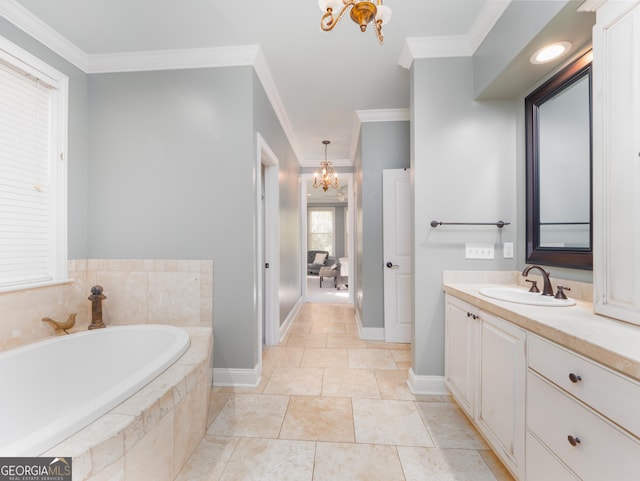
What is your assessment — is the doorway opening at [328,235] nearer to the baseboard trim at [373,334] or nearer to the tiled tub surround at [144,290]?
the baseboard trim at [373,334]

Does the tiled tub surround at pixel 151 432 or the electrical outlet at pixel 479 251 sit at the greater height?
the electrical outlet at pixel 479 251

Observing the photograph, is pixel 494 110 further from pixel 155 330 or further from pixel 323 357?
pixel 155 330

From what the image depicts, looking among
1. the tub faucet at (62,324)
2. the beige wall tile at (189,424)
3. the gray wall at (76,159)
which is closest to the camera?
the beige wall tile at (189,424)

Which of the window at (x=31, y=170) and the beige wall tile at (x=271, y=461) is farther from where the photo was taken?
the window at (x=31, y=170)

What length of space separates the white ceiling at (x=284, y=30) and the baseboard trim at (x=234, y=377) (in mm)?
2600

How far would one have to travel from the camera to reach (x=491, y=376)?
1483 millimetres

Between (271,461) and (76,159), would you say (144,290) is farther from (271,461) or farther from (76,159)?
(271,461)

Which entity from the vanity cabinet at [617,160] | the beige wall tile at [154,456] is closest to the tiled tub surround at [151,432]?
the beige wall tile at [154,456]

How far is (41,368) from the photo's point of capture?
1662mm

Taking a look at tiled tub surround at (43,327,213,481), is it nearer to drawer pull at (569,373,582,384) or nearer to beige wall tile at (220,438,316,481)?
beige wall tile at (220,438,316,481)

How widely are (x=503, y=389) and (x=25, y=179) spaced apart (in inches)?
127

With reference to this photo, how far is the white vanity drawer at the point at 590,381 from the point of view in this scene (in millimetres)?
777

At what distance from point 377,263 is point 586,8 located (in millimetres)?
2576

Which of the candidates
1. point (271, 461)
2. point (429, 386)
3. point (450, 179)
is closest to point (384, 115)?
point (450, 179)
